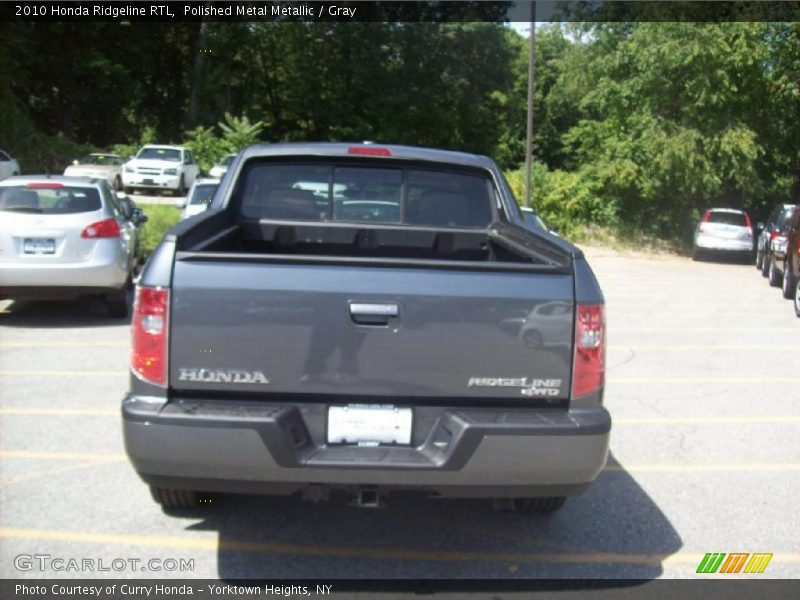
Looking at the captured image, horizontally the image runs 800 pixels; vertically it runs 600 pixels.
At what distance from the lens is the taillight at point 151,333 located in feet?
12.8

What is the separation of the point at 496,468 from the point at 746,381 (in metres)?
6.19

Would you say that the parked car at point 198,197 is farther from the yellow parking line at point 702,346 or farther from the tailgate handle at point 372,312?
the tailgate handle at point 372,312

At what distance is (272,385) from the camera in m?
3.95

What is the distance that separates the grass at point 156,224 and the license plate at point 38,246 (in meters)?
4.71

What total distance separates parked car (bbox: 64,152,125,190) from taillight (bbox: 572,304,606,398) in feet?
81.9

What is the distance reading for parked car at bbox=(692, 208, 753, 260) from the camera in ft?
87.4

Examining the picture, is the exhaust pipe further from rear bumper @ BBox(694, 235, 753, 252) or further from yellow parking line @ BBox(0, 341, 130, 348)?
rear bumper @ BBox(694, 235, 753, 252)

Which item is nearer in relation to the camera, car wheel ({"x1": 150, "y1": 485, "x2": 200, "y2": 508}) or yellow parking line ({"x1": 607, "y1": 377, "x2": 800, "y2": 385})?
car wheel ({"x1": 150, "y1": 485, "x2": 200, "y2": 508})

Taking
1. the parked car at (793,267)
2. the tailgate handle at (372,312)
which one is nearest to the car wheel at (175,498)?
the tailgate handle at (372,312)

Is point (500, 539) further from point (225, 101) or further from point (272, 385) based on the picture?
point (225, 101)

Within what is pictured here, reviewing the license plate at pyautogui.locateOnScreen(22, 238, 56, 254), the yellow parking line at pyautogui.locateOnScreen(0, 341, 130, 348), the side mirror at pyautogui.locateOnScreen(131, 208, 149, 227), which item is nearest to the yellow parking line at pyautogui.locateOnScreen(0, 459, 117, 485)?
the yellow parking line at pyautogui.locateOnScreen(0, 341, 130, 348)

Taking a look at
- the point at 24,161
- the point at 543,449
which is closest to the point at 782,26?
the point at 24,161

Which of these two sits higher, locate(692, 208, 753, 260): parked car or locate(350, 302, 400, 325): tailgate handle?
locate(350, 302, 400, 325): tailgate handle

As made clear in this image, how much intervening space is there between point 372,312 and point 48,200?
798 centimetres
